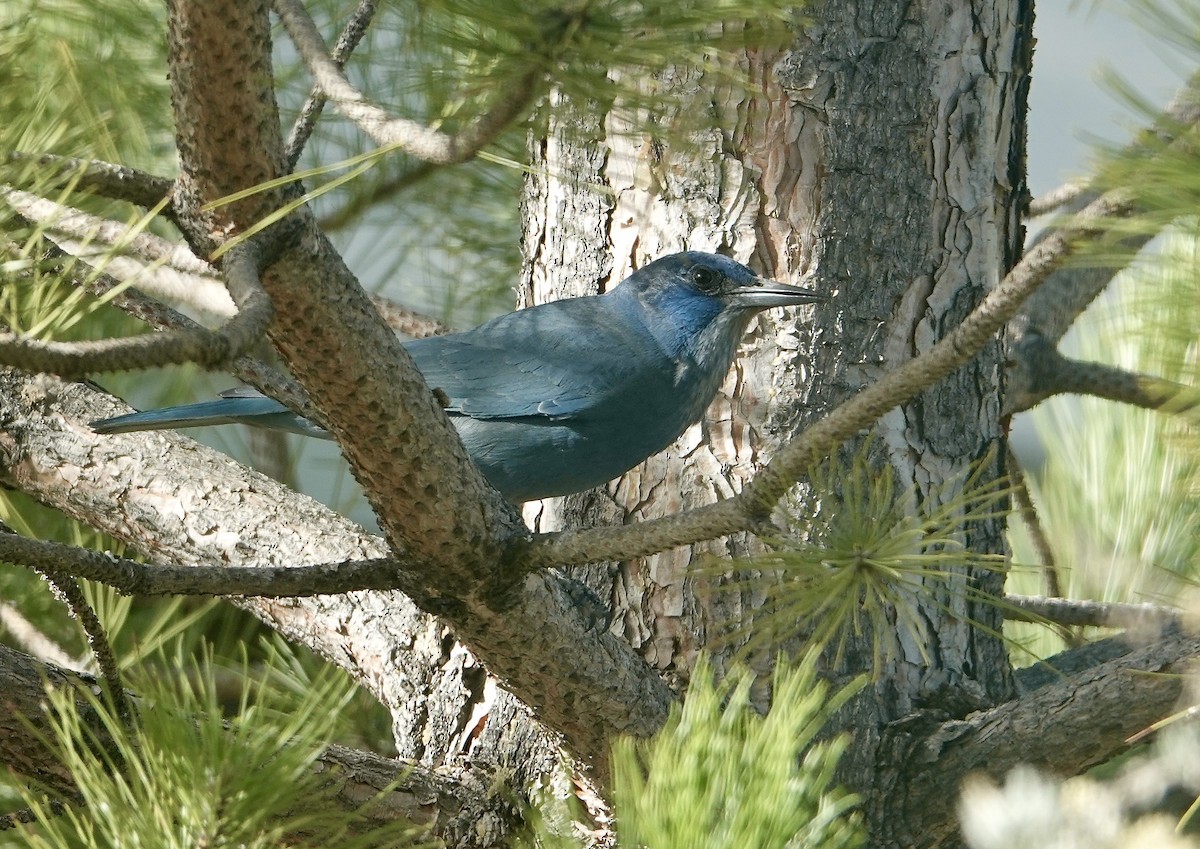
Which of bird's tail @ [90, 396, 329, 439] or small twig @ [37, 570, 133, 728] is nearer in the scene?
small twig @ [37, 570, 133, 728]

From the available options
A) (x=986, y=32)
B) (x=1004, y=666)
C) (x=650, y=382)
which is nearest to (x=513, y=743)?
(x=650, y=382)

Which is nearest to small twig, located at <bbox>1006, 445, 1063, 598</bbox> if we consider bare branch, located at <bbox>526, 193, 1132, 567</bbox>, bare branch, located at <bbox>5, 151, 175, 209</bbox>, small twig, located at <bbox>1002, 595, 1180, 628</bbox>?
small twig, located at <bbox>1002, 595, 1180, 628</bbox>

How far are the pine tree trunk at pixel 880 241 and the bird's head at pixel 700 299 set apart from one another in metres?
0.07

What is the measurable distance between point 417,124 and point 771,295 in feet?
3.81

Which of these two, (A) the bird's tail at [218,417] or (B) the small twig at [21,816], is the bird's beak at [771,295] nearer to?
(A) the bird's tail at [218,417]

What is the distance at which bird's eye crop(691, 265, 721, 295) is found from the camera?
240cm

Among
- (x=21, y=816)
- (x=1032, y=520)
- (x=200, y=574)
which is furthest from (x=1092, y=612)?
(x=21, y=816)

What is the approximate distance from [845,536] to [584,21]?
0.72 metres

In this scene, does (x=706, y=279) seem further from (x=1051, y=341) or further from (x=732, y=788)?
(x=732, y=788)

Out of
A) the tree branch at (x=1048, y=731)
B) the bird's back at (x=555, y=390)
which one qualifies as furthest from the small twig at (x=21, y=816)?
the tree branch at (x=1048, y=731)

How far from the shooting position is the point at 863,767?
214 centimetres

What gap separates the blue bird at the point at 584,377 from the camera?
2.36 meters

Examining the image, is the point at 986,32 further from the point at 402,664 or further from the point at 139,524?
the point at 139,524

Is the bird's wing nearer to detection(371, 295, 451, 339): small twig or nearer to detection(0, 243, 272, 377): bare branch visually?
detection(371, 295, 451, 339): small twig
